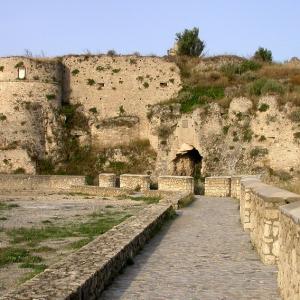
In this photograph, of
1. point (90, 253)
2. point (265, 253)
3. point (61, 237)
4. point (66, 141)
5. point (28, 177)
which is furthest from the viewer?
point (66, 141)

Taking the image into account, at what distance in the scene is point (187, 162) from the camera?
110 ft

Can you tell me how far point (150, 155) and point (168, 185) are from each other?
23.6 ft

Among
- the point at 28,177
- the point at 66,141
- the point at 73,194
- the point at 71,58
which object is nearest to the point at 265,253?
the point at 73,194

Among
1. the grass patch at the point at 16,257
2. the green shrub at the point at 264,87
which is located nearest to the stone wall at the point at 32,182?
the green shrub at the point at 264,87

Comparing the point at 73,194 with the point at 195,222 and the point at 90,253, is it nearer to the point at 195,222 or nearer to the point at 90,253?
the point at 195,222

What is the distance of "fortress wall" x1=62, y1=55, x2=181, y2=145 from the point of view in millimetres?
36312

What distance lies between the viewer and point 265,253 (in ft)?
32.7

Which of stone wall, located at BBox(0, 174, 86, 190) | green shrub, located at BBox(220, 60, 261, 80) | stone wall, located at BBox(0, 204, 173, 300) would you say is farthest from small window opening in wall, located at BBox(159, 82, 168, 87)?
stone wall, located at BBox(0, 204, 173, 300)

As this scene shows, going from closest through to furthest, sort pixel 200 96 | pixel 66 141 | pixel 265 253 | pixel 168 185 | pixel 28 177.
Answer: pixel 265 253
pixel 168 185
pixel 28 177
pixel 200 96
pixel 66 141

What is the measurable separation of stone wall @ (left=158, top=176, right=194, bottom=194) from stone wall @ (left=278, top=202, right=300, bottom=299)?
19.3 meters

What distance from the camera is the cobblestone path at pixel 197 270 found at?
8.04 meters

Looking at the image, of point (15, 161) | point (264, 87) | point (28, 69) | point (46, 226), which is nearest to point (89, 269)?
point (46, 226)

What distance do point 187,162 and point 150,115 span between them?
146 inches

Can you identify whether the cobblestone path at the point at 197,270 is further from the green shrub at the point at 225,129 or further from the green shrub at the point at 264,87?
the green shrub at the point at 264,87
